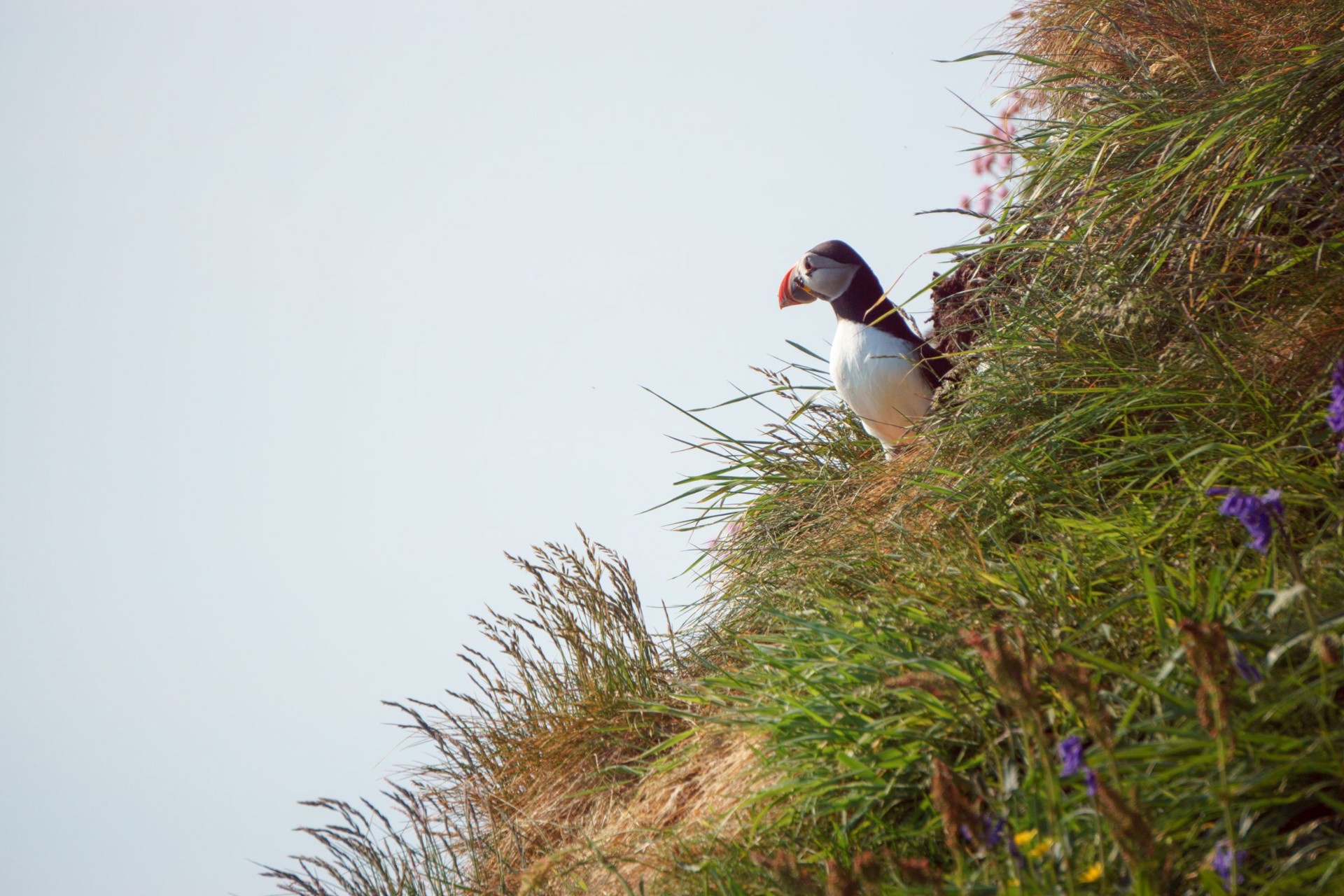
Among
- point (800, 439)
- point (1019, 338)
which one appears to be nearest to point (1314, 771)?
point (1019, 338)

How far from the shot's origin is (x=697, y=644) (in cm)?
459

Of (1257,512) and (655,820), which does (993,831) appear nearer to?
(1257,512)

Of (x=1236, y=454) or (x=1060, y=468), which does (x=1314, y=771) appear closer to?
(x=1236, y=454)

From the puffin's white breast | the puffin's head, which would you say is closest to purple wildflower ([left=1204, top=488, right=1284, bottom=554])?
the puffin's white breast

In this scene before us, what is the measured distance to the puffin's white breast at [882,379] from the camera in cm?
441

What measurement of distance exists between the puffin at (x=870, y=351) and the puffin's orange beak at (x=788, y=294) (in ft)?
0.04

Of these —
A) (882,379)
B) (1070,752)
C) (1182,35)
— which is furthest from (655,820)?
(1182,35)

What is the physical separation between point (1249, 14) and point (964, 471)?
2.16 metres

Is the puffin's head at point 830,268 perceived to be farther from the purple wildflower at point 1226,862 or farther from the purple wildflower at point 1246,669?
the purple wildflower at point 1226,862

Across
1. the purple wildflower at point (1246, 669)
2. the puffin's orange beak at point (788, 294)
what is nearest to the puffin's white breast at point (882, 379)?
the puffin's orange beak at point (788, 294)

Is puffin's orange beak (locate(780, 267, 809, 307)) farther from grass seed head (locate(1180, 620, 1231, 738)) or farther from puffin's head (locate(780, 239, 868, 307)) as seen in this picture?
grass seed head (locate(1180, 620, 1231, 738))

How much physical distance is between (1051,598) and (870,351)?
6.15 feet

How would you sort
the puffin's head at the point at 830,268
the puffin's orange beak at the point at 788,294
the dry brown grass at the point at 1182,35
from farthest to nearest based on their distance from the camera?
the puffin's orange beak at the point at 788,294 < the puffin's head at the point at 830,268 < the dry brown grass at the point at 1182,35

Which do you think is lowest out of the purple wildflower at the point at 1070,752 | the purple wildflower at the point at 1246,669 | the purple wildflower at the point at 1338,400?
the purple wildflower at the point at 1246,669
